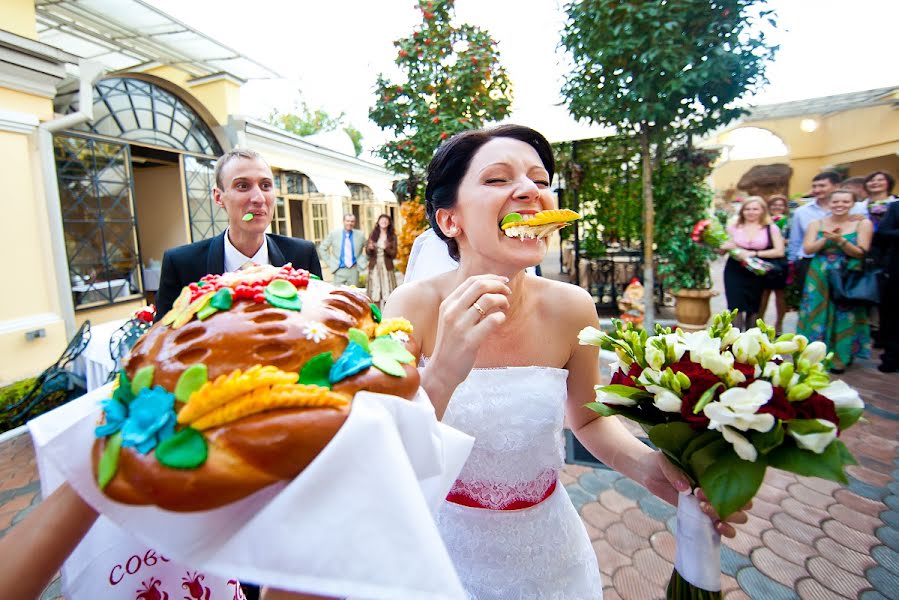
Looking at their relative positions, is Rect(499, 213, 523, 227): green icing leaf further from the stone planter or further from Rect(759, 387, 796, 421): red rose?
the stone planter

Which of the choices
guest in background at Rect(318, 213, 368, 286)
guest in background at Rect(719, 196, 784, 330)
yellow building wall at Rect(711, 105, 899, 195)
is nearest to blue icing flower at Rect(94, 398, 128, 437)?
guest in background at Rect(719, 196, 784, 330)

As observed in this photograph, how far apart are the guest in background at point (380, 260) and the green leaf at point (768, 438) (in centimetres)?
754

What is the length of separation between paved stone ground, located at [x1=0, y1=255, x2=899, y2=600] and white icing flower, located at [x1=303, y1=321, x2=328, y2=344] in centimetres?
243

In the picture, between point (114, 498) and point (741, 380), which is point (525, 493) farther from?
point (114, 498)

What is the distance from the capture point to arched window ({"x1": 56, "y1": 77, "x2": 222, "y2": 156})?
7.34 meters

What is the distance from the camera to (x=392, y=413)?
0.70 m

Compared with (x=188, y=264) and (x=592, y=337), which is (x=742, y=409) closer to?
(x=592, y=337)

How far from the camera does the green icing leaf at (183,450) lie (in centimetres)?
59

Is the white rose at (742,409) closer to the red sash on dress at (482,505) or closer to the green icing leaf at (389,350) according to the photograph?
the green icing leaf at (389,350)

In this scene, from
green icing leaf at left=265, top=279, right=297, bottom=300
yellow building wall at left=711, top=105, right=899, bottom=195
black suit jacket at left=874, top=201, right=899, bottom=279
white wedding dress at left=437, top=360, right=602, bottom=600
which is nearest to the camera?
green icing leaf at left=265, top=279, right=297, bottom=300

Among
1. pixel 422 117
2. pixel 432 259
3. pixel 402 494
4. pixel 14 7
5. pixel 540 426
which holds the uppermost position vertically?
pixel 14 7

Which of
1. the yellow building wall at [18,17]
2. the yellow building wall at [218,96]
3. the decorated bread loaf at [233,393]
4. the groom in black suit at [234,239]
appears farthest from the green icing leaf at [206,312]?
the yellow building wall at [218,96]

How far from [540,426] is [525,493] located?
25cm

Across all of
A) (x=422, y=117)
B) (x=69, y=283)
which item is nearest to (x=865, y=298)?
(x=422, y=117)
